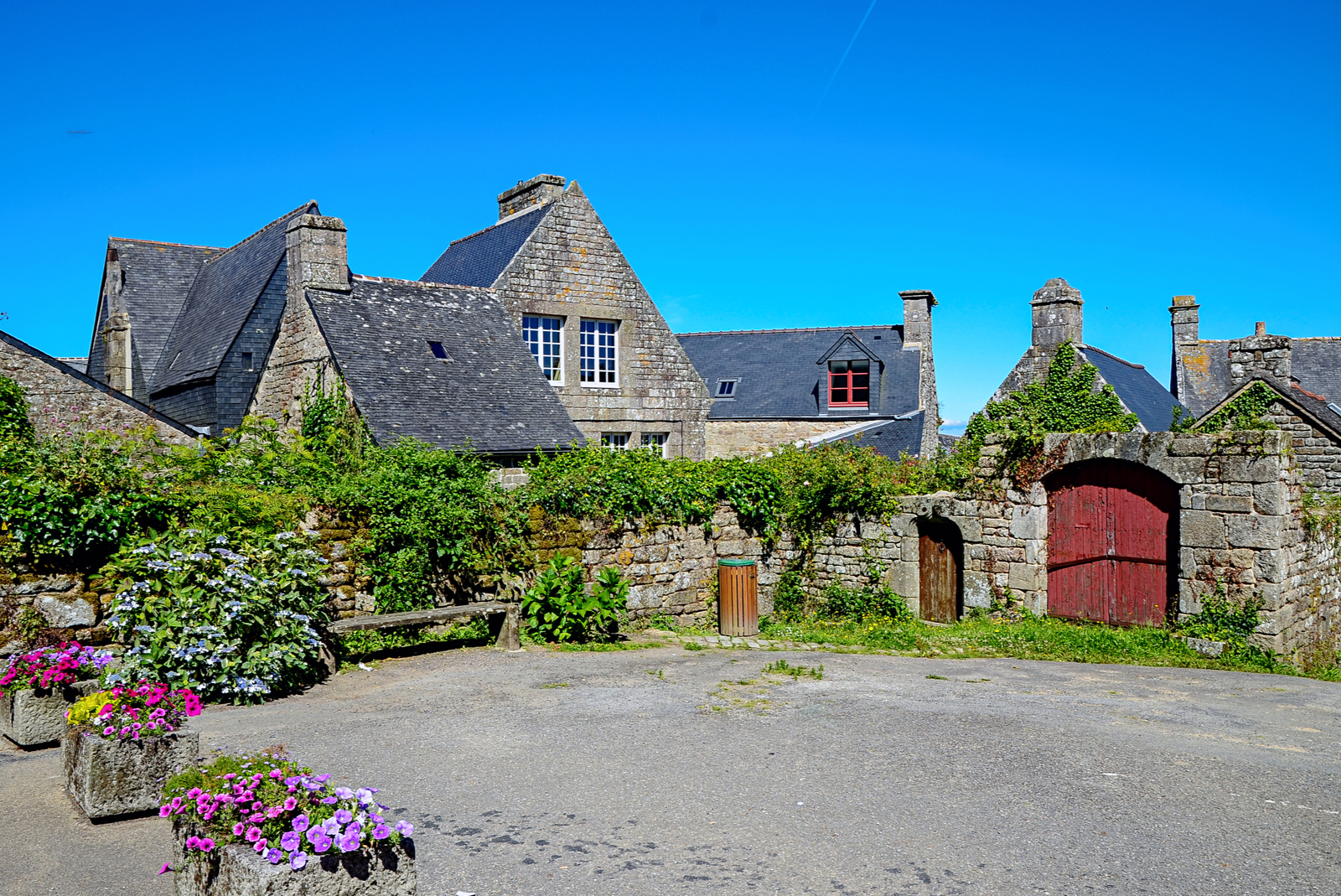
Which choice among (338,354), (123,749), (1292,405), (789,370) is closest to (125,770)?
(123,749)

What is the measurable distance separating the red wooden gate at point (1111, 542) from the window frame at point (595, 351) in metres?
9.65

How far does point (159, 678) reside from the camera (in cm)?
674

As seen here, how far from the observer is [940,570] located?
41.8 ft

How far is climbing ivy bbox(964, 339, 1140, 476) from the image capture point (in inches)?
473

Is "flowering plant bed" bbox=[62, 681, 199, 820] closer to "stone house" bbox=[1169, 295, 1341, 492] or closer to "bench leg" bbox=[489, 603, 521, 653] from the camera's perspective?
"bench leg" bbox=[489, 603, 521, 653]

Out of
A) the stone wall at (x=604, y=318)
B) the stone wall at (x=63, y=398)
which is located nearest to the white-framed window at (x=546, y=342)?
the stone wall at (x=604, y=318)

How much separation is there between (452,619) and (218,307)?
42.4 ft

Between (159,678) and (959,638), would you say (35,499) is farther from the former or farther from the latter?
(959,638)

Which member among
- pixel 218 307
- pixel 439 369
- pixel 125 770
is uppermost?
pixel 218 307

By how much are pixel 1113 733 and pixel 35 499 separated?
7957mm

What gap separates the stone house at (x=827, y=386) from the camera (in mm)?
30609

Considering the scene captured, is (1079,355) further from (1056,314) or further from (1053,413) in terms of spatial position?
(1053,413)

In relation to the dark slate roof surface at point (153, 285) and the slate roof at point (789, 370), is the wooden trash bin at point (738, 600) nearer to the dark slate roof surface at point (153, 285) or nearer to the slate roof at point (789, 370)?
→ the dark slate roof surface at point (153, 285)

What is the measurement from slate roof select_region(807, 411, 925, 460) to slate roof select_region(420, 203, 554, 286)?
9.97 metres
